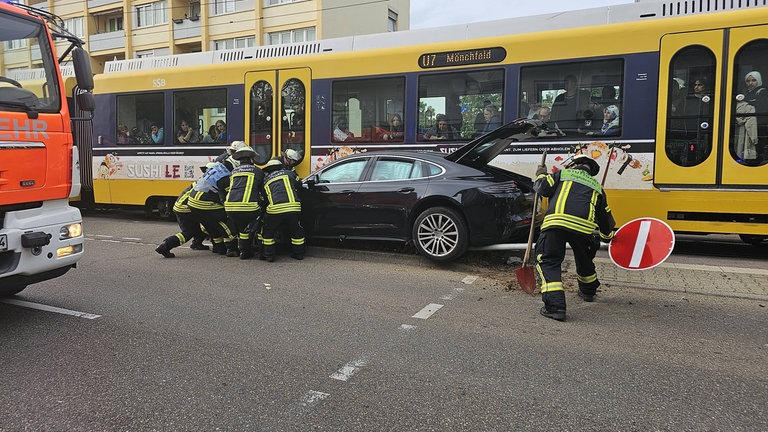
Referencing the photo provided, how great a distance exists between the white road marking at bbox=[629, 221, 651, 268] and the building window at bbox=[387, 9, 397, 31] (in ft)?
115

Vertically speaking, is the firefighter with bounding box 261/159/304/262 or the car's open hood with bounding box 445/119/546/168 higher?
the car's open hood with bounding box 445/119/546/168

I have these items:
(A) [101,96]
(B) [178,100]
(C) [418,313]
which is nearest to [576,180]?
(C) [418,313]

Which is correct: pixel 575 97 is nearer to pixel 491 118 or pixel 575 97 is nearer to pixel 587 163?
pixel 491 118

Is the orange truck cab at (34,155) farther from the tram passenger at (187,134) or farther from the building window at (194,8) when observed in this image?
the building window at (194,8)

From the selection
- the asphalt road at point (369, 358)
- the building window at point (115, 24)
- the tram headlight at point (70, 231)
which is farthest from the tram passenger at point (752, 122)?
the building window at point (115, 24)

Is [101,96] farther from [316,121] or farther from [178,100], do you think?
[316,121]

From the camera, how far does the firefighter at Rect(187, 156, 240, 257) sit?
769cm

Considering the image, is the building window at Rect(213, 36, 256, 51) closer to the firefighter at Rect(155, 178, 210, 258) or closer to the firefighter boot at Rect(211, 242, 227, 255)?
the firefighter at Rect(155, 178, 210, 258)

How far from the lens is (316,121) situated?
32.3ft

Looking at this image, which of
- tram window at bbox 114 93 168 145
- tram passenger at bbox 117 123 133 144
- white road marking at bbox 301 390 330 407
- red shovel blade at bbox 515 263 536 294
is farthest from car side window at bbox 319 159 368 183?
tram passenger at bbox 117 123 133 144

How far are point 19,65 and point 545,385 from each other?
4.86 meters

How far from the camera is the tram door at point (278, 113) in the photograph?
→ 9.99 meters

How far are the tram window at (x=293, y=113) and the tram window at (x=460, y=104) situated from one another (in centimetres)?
235

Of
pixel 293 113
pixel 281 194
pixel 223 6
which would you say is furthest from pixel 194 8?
pixel 281 194
